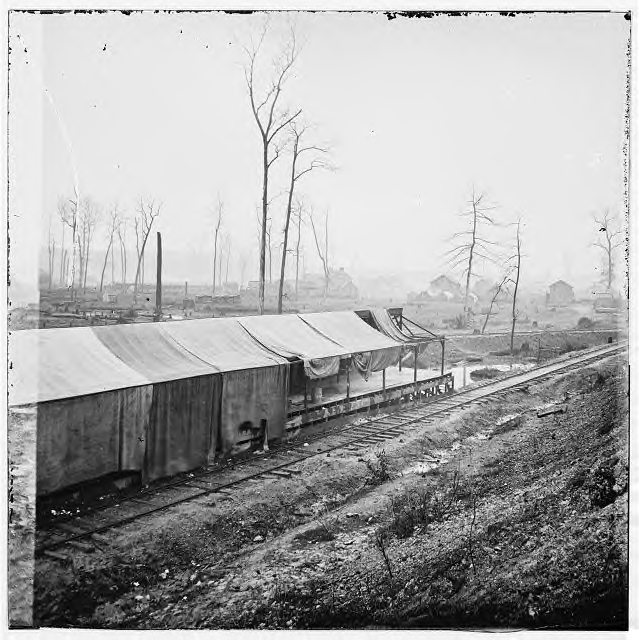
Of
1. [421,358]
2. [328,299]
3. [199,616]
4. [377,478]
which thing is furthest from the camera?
[421,358]

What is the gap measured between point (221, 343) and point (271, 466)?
1.82m

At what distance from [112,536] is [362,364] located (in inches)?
168

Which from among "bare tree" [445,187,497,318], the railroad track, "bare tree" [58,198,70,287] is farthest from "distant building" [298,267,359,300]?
"bare tree" [58,198,70,287]

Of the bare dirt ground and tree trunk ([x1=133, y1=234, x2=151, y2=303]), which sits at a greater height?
tree trunk ([x1=133, y1=234, x2=151, y2=303])

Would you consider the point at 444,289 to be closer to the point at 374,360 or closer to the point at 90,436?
the point at 374,360

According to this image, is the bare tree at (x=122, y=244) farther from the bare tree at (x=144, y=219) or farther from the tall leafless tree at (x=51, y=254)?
the tall leafless tree at (x=51, y=254)

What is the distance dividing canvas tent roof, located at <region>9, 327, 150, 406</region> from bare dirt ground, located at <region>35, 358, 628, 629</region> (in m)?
1.52

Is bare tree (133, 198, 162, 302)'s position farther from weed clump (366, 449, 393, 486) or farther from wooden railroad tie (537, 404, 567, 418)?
wooden railroad tie (537, 404, 567, 418)

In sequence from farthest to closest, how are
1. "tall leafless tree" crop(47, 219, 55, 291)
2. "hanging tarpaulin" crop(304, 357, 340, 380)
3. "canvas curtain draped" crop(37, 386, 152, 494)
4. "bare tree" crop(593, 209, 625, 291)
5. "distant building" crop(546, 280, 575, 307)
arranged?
"hanging tarpaulin" crop(304, 357, 340, 380)
"distant building" crop(546, 280, 575, 307)
"bare tree" crop(593, 209, 625, 291)
"tall leafless tree" crop(47, 219, 55, 291)
"canvas curtain draped" crop(37, 386, 152, 494)

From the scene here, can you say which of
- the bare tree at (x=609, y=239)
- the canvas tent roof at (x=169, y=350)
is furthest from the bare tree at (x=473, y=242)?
the canvas tent roof at (x=169, y=350)

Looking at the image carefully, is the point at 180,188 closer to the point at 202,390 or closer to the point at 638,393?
the point at 202,390

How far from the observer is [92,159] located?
22.8 feet

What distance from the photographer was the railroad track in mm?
6320

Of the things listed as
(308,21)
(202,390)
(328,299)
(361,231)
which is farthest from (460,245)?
(202,390)
